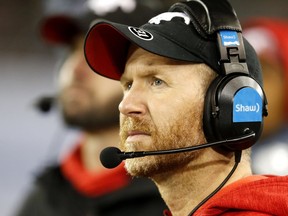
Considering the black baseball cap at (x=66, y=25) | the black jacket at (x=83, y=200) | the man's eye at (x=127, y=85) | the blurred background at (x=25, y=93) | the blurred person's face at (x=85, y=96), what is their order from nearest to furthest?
the man's eye at (x=127, y=85) < the black jacket at (x=83, y=200) < the blurred person's face at (x=85, y=96) < the black baseball cap at (x=66, y=25) < the blurred background at (x=25, y=93)

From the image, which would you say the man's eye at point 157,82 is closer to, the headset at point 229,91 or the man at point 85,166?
the headset at point 229,91

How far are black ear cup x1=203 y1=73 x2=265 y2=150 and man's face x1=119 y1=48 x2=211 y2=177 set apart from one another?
0.03m

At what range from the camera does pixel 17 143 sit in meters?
4.32

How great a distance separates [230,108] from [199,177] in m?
0.15

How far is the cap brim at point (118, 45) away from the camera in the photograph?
1.51m

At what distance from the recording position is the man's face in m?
Result: 1.52

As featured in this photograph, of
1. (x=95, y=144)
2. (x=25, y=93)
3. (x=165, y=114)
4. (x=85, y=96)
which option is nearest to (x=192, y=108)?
(x=165, y=114)

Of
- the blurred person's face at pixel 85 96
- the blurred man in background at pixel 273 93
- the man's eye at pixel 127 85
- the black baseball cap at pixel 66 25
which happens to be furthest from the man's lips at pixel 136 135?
the blurred man in background at pixel 273 93

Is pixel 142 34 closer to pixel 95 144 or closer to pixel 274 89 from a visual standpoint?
pixel 95 144

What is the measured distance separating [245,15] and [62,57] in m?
2.20

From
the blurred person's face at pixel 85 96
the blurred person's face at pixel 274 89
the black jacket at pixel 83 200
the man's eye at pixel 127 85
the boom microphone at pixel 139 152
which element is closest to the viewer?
the boom microphone at pixel 139 152

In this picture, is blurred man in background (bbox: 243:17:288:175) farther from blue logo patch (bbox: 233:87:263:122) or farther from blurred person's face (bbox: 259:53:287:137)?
blue logo patch (bbox: 233:87:263:122)

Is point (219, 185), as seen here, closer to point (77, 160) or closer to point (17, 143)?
point (77, 160)

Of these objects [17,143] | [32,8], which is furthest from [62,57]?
[32,8]
